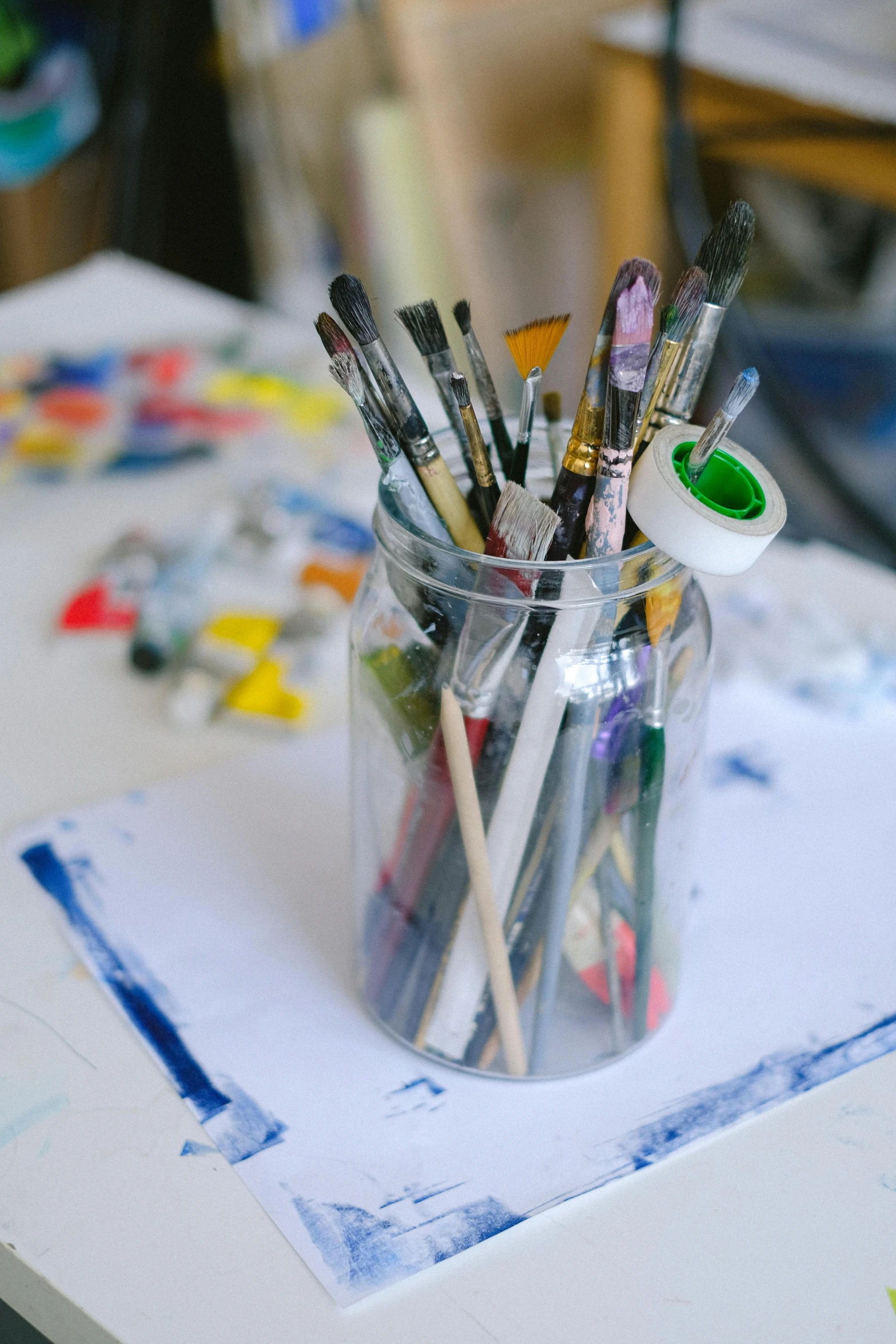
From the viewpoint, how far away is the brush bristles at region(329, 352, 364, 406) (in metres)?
0.35

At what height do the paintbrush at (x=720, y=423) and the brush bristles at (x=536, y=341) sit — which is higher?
the brush bristles at (x=536, y=341)

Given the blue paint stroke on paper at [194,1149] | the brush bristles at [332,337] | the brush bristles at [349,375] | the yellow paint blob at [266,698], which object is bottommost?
the yellow paint blob at [266,698]

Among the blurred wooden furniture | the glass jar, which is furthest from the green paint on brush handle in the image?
the blurred wooden furniture

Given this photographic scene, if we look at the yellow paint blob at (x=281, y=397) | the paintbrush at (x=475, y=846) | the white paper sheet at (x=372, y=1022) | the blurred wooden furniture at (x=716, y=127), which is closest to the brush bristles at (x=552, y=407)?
the paintbrush at (x=475, y=846)

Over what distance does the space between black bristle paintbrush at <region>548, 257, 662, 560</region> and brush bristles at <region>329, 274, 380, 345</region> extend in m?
0.07

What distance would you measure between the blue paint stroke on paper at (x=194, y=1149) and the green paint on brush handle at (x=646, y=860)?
164mm

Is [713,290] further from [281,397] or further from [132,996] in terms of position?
[281,397]

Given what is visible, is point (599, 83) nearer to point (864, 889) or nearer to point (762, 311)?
point (762, 311)

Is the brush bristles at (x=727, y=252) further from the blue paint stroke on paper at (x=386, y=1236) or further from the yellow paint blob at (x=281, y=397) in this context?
the yellow paint blob at (x=281, y=397)

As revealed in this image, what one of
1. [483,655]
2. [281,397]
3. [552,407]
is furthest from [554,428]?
[281,397]

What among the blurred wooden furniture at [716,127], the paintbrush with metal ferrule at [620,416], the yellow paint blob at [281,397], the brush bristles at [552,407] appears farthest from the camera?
the blurred wooden furniture at [716,127]

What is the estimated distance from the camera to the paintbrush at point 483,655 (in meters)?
0.36

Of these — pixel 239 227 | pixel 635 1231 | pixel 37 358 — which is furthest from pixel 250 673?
pixel 239 227

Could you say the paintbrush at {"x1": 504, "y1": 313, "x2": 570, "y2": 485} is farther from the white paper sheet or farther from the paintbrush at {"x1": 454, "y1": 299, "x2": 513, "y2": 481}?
the white paper sheet
